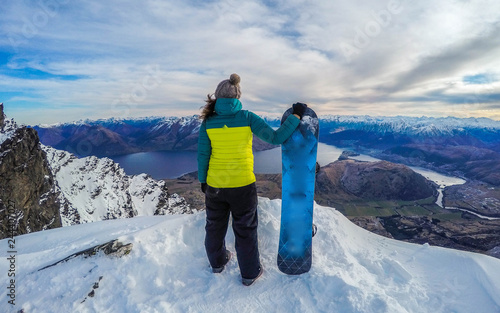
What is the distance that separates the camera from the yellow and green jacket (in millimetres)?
3160

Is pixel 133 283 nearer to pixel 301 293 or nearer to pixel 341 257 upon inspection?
pixel 301 293

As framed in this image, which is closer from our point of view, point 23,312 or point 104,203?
point 23,312

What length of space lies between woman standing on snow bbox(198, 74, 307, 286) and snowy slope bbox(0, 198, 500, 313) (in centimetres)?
55

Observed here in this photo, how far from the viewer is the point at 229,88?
318 cm

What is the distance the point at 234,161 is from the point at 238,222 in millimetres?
863

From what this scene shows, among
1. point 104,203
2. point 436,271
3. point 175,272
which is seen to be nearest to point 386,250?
point 436,271

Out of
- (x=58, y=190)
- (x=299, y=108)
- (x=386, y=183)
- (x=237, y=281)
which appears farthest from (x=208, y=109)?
(x=386, y=183)

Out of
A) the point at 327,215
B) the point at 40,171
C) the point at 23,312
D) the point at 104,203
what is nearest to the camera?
the point at 23,312

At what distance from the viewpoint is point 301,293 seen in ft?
10.1

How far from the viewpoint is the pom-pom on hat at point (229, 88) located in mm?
3176

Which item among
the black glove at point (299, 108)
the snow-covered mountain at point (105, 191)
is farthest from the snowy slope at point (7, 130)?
the black glove at point (299, 108)

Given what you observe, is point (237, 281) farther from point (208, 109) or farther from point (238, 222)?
point (208, 109)

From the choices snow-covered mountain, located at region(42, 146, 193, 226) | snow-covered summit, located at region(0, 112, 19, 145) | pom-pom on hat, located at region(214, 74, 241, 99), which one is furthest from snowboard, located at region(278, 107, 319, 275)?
snow-covered mountain, located at region(42, 146, 193, 226)

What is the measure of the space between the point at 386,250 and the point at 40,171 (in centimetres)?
4161
